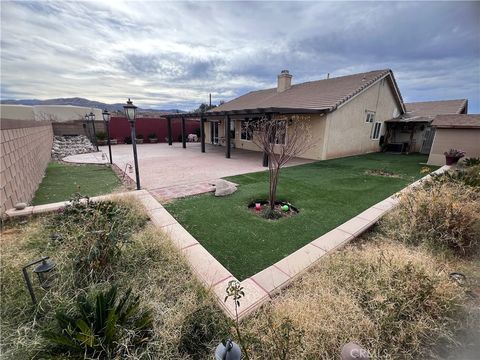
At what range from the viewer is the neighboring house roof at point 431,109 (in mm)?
14995

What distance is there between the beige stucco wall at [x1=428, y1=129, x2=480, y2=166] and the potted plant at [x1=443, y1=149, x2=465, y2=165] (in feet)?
1.77

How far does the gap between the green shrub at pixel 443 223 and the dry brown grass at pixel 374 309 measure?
83cm

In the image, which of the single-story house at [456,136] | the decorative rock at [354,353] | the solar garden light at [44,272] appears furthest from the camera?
the single-story house at [456,136]

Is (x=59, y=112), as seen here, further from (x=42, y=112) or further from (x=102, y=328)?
(x=102, y=328)

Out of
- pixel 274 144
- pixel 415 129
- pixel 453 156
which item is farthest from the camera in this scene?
pixel 415 129

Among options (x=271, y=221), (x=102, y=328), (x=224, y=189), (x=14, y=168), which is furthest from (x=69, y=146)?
(x=102, y=328)

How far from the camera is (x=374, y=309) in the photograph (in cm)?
202

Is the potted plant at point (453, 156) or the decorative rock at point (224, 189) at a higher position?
the potted plant at point (453, 156)

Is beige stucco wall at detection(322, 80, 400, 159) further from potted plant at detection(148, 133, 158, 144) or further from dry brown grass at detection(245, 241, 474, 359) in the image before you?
potted plant at detection(148, 133, 158, 144)

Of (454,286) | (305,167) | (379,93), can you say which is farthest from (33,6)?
(379,93)

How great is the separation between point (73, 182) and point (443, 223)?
9479 millimetres

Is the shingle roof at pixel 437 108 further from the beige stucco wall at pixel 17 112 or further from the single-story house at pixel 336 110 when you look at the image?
the beige stucco wall at pixel 17 112

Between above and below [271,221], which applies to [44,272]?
above

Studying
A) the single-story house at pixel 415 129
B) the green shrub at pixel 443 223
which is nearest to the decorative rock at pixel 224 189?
the green shrub at pixel 443 223
